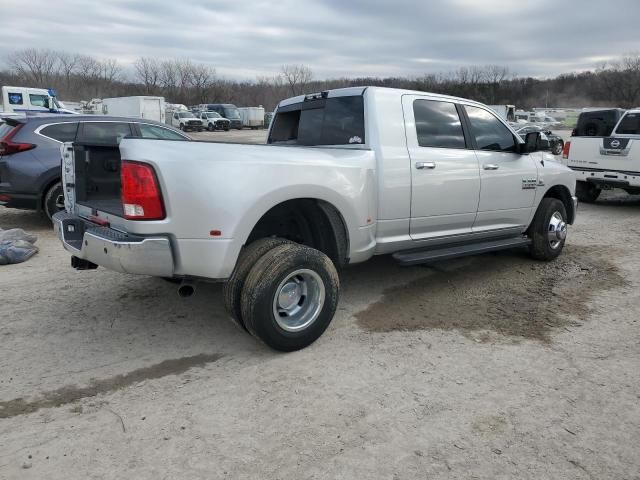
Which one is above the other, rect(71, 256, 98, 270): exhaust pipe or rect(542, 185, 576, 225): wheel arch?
rect(542, 185, 576, 225): wheel arch

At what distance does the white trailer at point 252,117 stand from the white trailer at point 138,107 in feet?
67.6

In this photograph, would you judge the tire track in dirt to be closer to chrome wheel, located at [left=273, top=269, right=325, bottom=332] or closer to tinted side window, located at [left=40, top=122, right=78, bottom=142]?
chrome wheel, located at [left=273, top=269, right=325, bottom=332]

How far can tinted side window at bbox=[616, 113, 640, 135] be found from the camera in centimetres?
1069

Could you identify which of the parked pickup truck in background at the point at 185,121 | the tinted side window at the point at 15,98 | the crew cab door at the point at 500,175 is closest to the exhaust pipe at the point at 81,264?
the crew cab door at the point at 500,175

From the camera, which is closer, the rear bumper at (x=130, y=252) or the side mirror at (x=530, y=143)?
the rear bumper at (x=130, y=252)

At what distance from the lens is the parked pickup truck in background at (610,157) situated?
9344 millimetres

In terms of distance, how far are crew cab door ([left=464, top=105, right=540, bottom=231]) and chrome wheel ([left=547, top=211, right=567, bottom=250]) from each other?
439 millimetres

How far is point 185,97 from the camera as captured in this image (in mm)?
88250

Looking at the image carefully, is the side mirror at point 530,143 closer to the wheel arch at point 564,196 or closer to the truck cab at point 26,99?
the wheel arch at point 564,196

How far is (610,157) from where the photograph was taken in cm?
968

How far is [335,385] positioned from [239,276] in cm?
97

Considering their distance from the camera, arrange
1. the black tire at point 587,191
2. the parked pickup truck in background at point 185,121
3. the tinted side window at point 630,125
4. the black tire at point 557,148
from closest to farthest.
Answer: the tinted side window at point 630,125 < the black tire at point 587,191 < the black tire at point 557,148 < the parked pickup truck in background at point 185,121

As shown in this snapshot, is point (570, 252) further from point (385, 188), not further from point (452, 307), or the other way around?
point (385, 188)

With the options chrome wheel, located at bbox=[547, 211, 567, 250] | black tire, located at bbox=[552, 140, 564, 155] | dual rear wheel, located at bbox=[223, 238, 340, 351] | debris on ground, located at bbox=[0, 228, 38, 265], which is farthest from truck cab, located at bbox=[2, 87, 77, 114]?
dual rear wheel, located at bbox=[223, 238, 340, 351]
